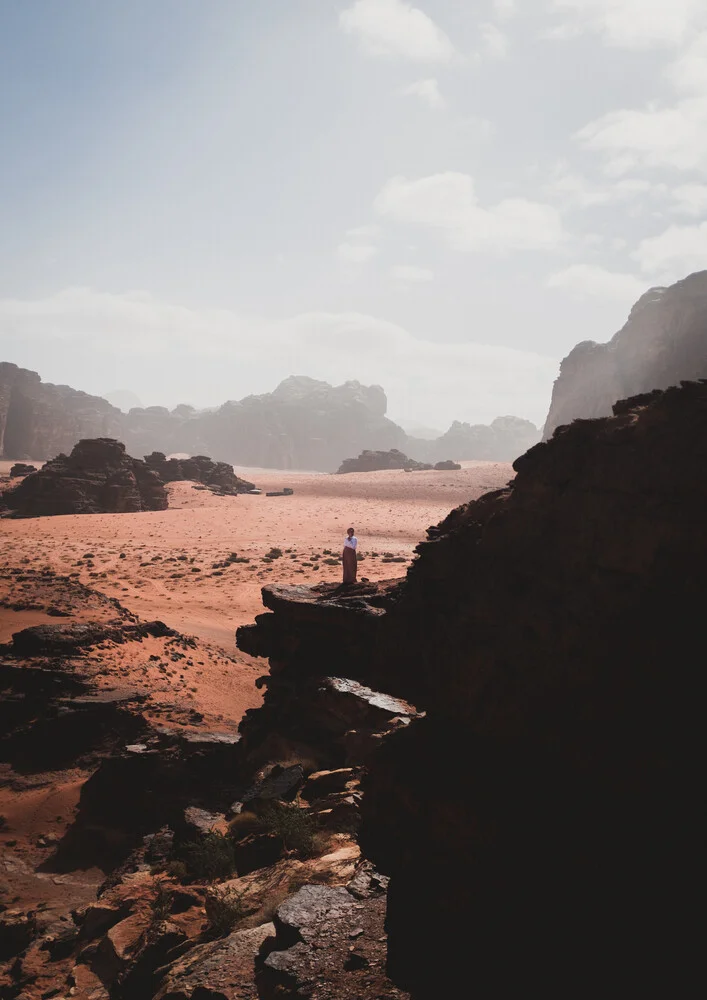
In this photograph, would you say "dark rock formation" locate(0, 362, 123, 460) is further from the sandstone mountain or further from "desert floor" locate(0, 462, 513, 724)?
"desert floor" locate(0, 462, 513, 724)

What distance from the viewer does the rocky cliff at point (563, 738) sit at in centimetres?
377

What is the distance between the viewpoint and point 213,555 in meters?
33.2

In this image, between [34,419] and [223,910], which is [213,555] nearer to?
[223,910]

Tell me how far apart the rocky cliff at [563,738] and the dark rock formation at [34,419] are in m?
98.9

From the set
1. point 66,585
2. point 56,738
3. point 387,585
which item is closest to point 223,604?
point 66,585

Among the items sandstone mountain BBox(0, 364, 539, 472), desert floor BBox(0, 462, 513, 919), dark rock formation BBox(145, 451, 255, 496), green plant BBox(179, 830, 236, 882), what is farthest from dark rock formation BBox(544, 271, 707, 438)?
sandstone mountain BBox(0, 364, 539, 472)

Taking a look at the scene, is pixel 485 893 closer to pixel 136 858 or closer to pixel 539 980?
pixel 539 980

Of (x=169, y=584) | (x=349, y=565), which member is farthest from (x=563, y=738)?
(x=169, y=584)

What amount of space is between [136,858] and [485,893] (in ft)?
19.4

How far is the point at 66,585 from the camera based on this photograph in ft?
59.5

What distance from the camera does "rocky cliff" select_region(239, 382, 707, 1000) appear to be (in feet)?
12.4

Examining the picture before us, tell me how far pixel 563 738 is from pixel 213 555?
30.3m

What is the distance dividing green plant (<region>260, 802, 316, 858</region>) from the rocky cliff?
5.55ft

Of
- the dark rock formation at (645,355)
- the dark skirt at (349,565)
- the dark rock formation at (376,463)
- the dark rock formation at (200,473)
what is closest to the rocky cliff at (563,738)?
the dark skirt at (349,565)
